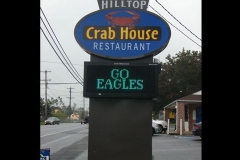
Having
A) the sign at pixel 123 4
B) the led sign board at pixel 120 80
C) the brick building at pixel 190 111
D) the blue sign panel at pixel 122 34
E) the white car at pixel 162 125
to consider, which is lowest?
the white car at pixel 162 125

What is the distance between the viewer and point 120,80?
754 centimetres

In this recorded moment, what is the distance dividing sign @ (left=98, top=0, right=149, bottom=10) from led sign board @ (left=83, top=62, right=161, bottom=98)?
1.72 metres

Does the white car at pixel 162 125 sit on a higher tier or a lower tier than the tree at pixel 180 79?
lower

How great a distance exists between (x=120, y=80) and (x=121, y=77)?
66 mm

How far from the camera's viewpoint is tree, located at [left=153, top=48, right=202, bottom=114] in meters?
45.5

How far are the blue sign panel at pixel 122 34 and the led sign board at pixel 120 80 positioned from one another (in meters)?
0.45

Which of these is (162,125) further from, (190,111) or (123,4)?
(123,4)

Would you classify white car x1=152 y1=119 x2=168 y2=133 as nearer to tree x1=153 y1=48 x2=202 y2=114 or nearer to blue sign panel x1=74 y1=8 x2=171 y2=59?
tree x1=153 y1=48 x2=202 y2=114

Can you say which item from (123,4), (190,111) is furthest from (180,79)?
(123,4)

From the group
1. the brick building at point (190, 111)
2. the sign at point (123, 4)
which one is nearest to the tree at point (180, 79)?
the brick building at point (190, 111)

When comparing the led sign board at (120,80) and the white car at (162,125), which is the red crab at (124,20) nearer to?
the led sign board at (120,80)

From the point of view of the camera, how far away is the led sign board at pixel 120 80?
7.52 metres
